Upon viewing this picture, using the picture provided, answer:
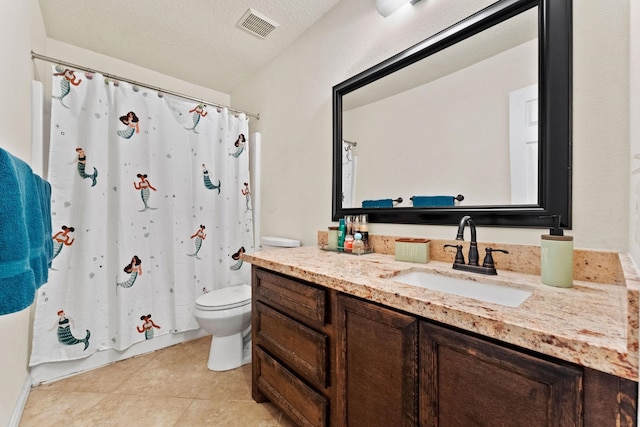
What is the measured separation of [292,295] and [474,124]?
111 centimetres

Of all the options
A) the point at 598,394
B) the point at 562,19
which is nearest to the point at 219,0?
the point at 562,19

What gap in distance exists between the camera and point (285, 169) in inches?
90.7

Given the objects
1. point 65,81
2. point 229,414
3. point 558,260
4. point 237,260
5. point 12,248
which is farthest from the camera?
point 237,260

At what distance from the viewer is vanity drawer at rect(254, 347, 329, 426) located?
1.09 m

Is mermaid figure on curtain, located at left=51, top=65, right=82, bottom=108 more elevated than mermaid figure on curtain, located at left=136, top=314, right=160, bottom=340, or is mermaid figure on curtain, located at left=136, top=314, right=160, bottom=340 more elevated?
mermaid figure on curtain, located at left=51, top=65, right=82, bottom=108

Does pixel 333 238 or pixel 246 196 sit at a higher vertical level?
pixel 246 196

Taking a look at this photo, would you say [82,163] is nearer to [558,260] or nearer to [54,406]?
[54,406]

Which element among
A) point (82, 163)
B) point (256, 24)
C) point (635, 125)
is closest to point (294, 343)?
point (635, 125)

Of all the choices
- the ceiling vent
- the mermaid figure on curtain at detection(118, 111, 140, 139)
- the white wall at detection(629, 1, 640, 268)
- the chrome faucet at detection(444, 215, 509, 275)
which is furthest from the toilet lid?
the ceiling vent

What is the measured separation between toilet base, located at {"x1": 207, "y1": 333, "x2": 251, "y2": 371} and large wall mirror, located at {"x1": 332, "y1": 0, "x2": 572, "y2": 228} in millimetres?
1235

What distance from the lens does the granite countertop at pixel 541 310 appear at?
48 cm

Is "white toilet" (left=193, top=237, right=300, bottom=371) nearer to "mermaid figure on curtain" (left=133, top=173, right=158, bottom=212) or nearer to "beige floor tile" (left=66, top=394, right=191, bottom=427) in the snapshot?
"beige floor tile" (left=66, top=394, right=191, bottom=427)

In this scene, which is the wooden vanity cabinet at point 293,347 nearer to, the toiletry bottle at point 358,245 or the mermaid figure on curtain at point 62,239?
the toiletry bottle at point 358,245

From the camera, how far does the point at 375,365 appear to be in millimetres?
873
